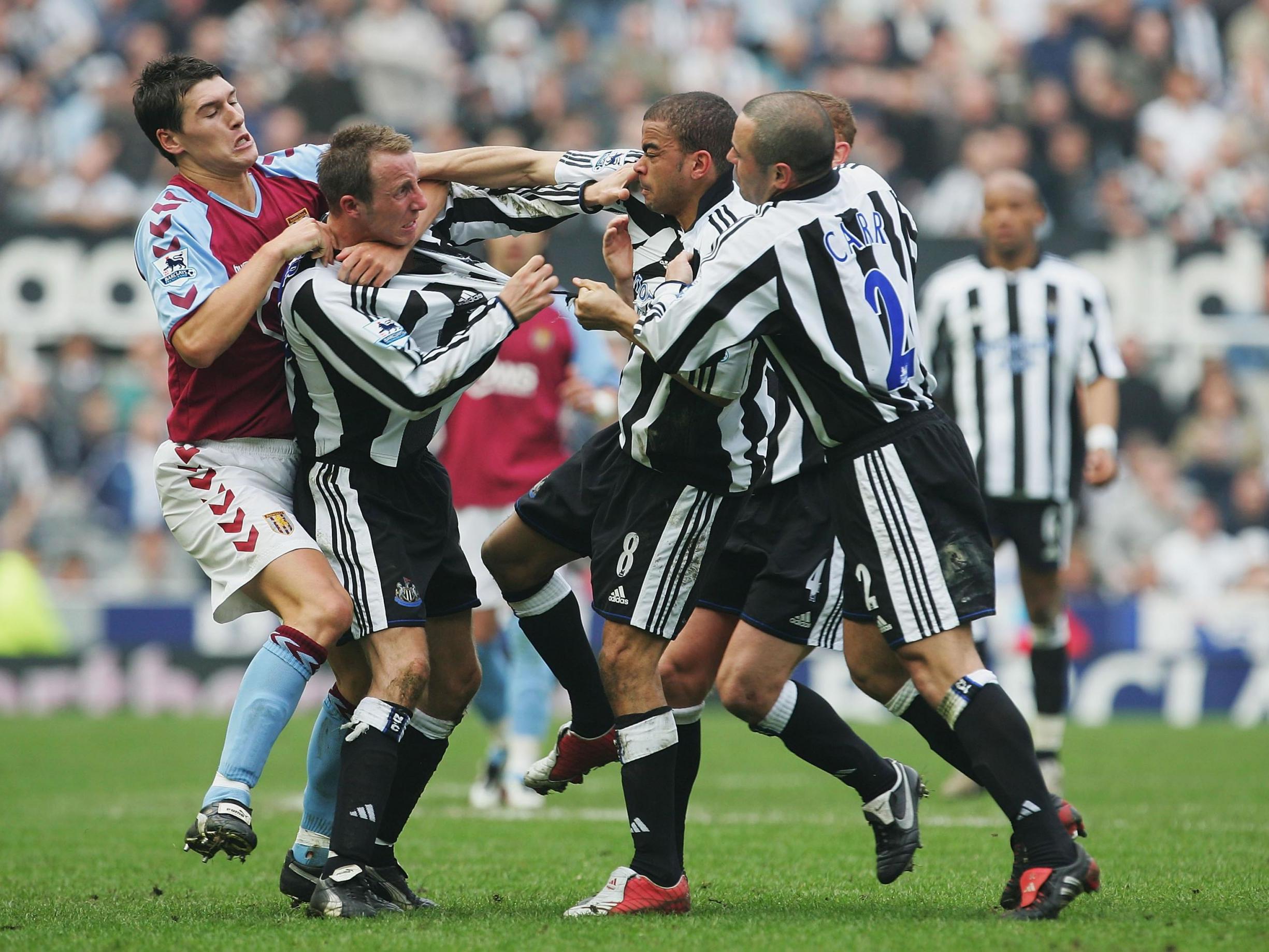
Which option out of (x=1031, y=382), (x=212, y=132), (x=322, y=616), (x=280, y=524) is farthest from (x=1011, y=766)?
(x=1031, y=382)

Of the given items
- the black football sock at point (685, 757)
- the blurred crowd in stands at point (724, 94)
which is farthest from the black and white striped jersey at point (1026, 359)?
the blurred crowd in stands at point (724, 94)

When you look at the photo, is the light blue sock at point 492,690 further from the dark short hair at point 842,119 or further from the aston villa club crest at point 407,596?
the dark short hair at point 842,119

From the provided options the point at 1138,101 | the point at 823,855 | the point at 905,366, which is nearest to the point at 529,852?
the point at 823,855

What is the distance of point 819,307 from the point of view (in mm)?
4566

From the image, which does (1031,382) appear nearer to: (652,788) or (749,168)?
(749,168)

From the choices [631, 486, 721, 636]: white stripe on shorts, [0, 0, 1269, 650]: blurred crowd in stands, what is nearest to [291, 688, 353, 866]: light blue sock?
[631, 486, 721, 636]: white stripe on shorts

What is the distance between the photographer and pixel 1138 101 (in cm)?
1722

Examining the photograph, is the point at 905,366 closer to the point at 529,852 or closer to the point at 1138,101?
the point at 529,852

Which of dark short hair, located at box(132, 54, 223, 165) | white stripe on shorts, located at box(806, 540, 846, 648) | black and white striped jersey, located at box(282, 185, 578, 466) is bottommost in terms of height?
white stripe on shorts, located at box(806, 540, 846, 648)

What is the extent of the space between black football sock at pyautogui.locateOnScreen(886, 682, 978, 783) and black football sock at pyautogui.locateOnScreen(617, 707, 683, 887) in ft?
2.71

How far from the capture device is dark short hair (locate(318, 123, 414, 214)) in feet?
16.2

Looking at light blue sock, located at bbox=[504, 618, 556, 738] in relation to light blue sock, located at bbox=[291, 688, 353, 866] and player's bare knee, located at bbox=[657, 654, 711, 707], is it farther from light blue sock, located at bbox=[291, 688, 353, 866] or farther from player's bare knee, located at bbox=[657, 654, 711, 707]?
light blue sock, located at bbox=[291, 688, 353, 866]

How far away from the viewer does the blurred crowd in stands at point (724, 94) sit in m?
14.6

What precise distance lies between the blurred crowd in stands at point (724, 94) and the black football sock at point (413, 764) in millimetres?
9080
